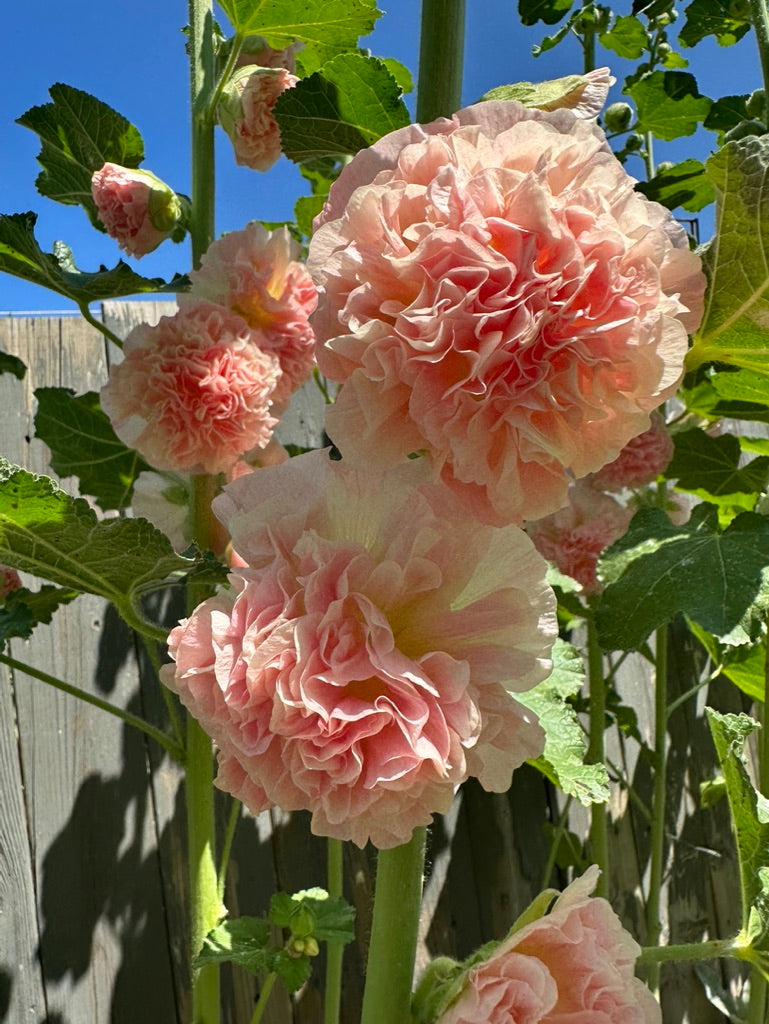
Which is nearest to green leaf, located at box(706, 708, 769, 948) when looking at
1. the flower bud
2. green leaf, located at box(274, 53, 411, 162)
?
green leaf, located at box(274, 53, 411, 162)

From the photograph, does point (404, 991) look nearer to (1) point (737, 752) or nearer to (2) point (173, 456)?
(1) point (737, 752)

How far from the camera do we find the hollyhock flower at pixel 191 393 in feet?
2.70

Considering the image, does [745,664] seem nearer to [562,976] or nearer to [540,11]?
[540,11]

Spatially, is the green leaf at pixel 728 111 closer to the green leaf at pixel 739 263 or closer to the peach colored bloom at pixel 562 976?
the green leaf at pixel 739 263

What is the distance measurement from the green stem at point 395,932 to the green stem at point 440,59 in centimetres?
34

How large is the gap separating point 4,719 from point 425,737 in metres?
1.43

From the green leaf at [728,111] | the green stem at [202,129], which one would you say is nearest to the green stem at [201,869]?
the green stem at [202,129]

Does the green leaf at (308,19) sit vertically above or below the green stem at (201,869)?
above

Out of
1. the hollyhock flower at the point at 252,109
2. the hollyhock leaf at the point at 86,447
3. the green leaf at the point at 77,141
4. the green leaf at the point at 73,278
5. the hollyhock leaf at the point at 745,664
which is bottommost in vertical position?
the hollyhock leaf at the point at 745,664

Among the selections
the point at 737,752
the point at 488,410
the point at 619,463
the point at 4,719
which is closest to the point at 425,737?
the point at 488,410

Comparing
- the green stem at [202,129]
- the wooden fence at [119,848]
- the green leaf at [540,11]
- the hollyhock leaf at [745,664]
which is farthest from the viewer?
the wooden fence at [119,848]

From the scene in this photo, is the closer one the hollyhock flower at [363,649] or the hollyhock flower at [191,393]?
the hollyhock flower at [363,649]

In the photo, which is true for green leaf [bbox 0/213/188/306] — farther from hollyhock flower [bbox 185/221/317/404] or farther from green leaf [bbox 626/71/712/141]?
green leaf [bbox 626/71/712/141]

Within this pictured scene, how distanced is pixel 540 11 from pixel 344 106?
0.73 meters
